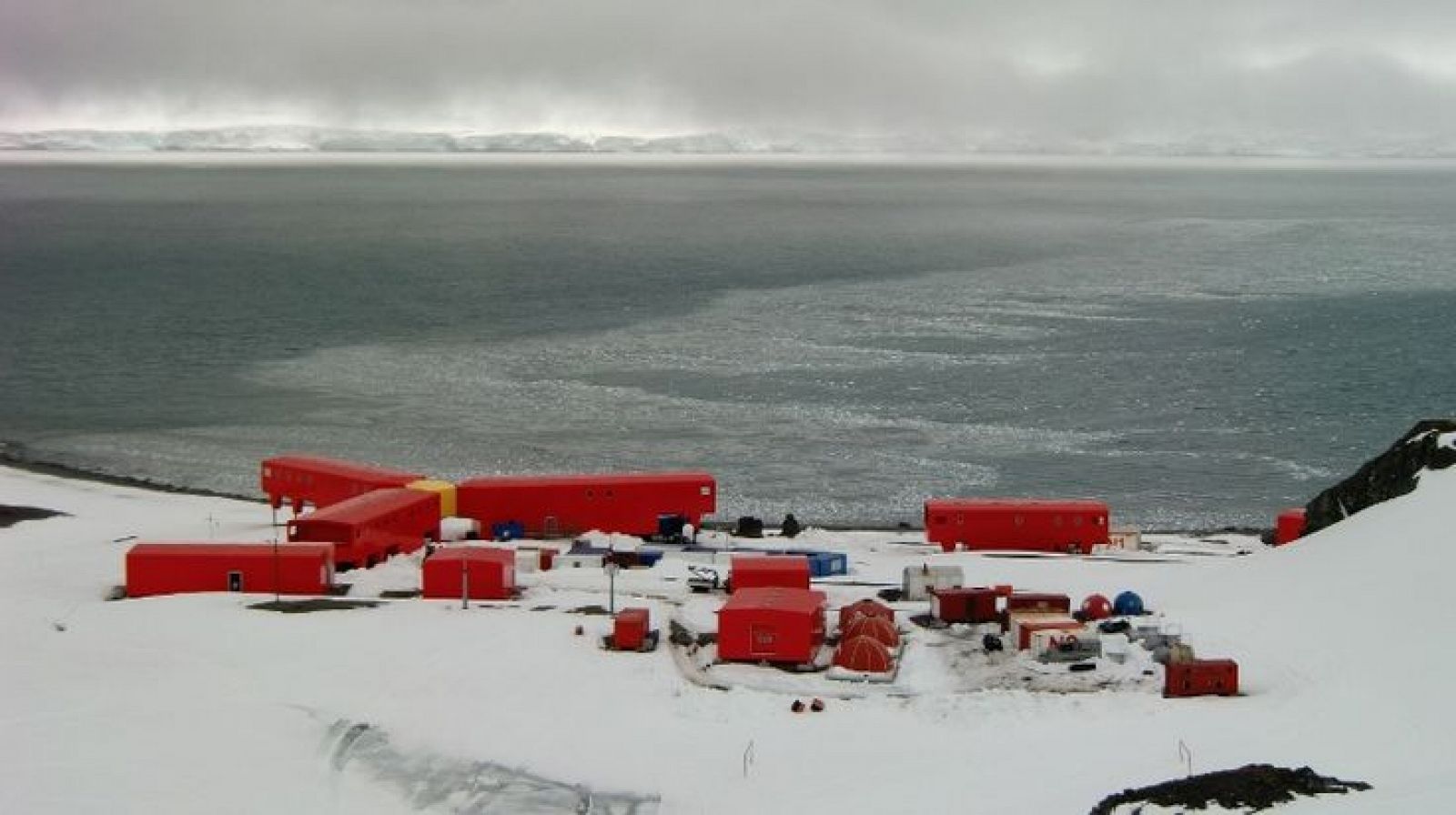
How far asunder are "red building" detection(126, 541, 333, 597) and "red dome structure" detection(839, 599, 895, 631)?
10.8 metres

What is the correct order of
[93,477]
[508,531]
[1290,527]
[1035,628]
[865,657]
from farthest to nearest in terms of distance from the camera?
[93,477] → [508,531] → [1290,527] → [1035,628] → [865,657]

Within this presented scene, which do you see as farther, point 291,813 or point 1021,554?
point 1021,554

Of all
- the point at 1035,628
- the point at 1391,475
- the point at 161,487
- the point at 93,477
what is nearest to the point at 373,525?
the point at 1035,628

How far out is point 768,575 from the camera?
3522cm

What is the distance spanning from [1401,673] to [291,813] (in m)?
17.8

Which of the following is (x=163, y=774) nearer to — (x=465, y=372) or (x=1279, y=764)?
(x=1279, y=764)

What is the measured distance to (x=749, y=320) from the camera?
3531 inches

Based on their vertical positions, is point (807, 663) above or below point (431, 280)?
below

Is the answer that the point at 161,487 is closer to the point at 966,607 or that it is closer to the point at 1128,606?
the point at 966,607

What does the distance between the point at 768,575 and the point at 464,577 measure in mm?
6220

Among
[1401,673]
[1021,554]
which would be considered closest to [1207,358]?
[1021,554]

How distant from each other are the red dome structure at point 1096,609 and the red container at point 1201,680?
4.77 m

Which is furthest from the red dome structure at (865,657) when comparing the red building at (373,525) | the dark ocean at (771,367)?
the dark ocean at (771,367)

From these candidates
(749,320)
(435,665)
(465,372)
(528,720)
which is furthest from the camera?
(749,320)
